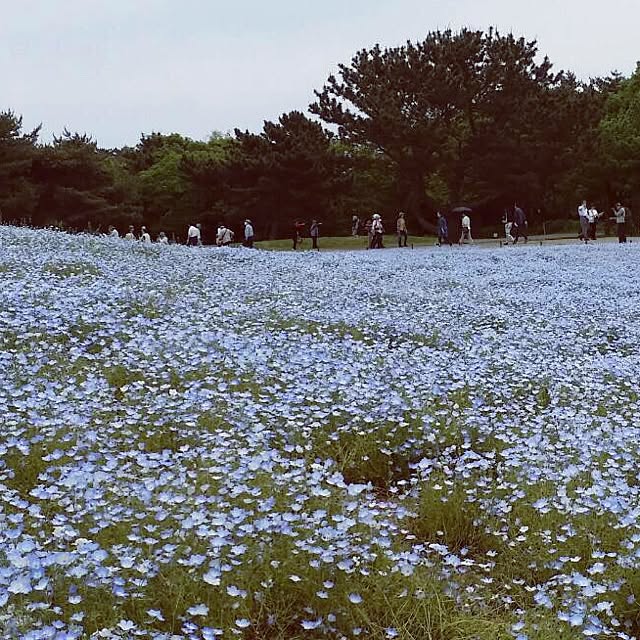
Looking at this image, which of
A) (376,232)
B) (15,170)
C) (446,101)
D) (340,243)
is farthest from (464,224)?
(15,170)

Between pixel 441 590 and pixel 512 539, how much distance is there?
0.63m

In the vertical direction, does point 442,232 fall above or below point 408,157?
below

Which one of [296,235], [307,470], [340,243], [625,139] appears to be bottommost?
[307,470]

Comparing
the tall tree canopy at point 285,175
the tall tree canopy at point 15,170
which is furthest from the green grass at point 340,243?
the tall tree canopy at point 15,170

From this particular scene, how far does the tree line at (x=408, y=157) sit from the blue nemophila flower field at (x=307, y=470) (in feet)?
102

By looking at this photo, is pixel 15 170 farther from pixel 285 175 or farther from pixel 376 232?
pixel 376 232

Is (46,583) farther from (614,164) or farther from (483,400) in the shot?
(614,164)

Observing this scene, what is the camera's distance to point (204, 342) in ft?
19.5

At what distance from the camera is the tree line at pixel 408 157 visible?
38781 millimetres

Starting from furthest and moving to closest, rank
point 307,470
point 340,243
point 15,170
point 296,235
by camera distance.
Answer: point 15,170 → point 340,243 → point 296,235 → point 307,470

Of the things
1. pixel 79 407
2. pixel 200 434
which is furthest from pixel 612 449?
pixel 79 407

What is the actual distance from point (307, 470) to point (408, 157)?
36.3 m

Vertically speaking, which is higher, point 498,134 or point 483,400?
point 498,134

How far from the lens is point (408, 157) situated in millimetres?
39156
